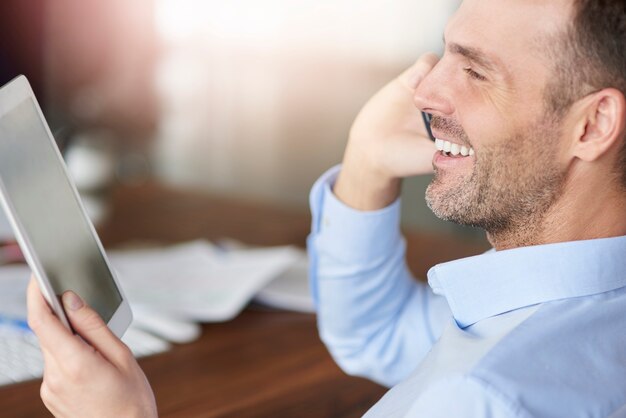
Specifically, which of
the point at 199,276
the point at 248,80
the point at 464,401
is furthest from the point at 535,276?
the point at 248,80

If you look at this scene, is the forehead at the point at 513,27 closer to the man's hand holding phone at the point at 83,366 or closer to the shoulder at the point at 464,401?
the shoulder at the point at 464,401

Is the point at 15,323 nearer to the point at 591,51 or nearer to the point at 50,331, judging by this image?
A: the point at 50,331

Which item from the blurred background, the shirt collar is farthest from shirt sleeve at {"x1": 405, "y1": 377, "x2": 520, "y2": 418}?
the blurred background

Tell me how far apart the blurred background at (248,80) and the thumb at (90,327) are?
2.86 meters

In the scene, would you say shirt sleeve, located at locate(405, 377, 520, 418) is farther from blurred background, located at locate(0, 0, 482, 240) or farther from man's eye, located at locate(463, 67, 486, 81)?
blurred background, located at locate(0, 0, 482, 240)

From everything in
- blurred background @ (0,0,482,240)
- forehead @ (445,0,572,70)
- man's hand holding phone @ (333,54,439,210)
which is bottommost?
blurred background @ (0,0,482,240)

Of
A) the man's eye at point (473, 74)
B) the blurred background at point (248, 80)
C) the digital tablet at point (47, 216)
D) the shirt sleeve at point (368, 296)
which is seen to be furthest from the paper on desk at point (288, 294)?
the blurred background at point (248, 80)

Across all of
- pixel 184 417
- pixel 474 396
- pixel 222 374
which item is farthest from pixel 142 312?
pixel 474 396

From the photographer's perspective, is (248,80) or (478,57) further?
(248,80)

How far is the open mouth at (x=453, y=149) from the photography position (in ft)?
3.17

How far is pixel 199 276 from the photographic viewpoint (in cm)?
162

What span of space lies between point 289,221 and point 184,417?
3.22 ft

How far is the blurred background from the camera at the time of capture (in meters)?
3.78

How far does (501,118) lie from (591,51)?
105mm
